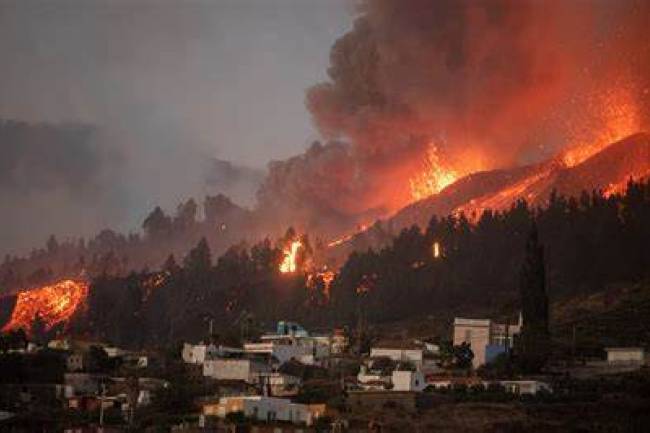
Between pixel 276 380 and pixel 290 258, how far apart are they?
66.2 meters

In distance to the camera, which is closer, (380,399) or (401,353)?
(380,399)

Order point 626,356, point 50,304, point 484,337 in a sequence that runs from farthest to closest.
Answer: point 50,304
point 484,337
point 626,356

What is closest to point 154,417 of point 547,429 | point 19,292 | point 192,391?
point 192,391

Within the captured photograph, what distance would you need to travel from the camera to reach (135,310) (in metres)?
148

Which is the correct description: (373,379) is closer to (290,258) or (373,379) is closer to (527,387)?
(527,387)

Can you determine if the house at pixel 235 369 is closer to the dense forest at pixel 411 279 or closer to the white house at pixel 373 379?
the white house at pixel 373 379

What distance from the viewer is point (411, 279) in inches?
5251

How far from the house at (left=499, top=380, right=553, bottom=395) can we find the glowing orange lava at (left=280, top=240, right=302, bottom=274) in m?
73.0

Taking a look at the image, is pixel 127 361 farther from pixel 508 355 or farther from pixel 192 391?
pixel 508 355

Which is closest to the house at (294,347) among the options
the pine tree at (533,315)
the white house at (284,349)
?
the white house at (284,349)

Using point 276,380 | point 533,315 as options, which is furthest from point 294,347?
point 533,315

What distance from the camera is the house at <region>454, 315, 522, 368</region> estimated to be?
3895 inches

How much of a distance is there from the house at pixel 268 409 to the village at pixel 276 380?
82mm

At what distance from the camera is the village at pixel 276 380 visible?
260ft
